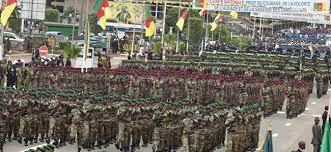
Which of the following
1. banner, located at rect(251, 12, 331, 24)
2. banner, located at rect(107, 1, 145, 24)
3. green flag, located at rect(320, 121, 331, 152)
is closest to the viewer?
green flag, located at rect(320, 121, 331, 152)

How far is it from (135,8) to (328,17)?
104 feet

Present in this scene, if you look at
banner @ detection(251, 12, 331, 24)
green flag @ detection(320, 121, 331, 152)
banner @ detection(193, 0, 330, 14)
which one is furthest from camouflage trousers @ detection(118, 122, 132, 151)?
banner @ detection(251, 12, 331, 24)

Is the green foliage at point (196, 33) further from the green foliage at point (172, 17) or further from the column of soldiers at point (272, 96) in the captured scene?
the column of soldiers at point (272, 96)

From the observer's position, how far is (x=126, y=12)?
78.9m

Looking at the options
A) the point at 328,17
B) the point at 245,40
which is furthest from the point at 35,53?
the point at 245,40

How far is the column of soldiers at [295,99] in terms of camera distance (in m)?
27.3

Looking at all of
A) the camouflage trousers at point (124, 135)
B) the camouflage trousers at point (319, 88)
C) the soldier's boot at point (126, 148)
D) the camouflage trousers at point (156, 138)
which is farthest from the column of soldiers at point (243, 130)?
the camouflage trousers at point (319, 88)

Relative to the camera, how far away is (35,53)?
139 feet

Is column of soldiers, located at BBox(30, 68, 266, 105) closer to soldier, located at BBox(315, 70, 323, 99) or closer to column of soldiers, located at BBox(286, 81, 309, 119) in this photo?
column of soldiers, located at BBox(286, 81, 309, 119)

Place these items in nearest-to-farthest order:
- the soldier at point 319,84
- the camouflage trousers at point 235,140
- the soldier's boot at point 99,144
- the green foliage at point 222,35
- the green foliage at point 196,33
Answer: the camouflage trousers at point 235,140 → the soldier's boot at point 99,144 → the soldier at point 319,84 → the green foliage at point 196,33 → the green foliage at point 222,35

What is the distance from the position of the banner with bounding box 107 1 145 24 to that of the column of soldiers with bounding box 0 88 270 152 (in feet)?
191

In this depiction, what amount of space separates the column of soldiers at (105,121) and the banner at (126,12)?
58072 mm

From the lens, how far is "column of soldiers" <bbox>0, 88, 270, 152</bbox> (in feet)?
58.9

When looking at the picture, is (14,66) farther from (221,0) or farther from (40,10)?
(40,10)
